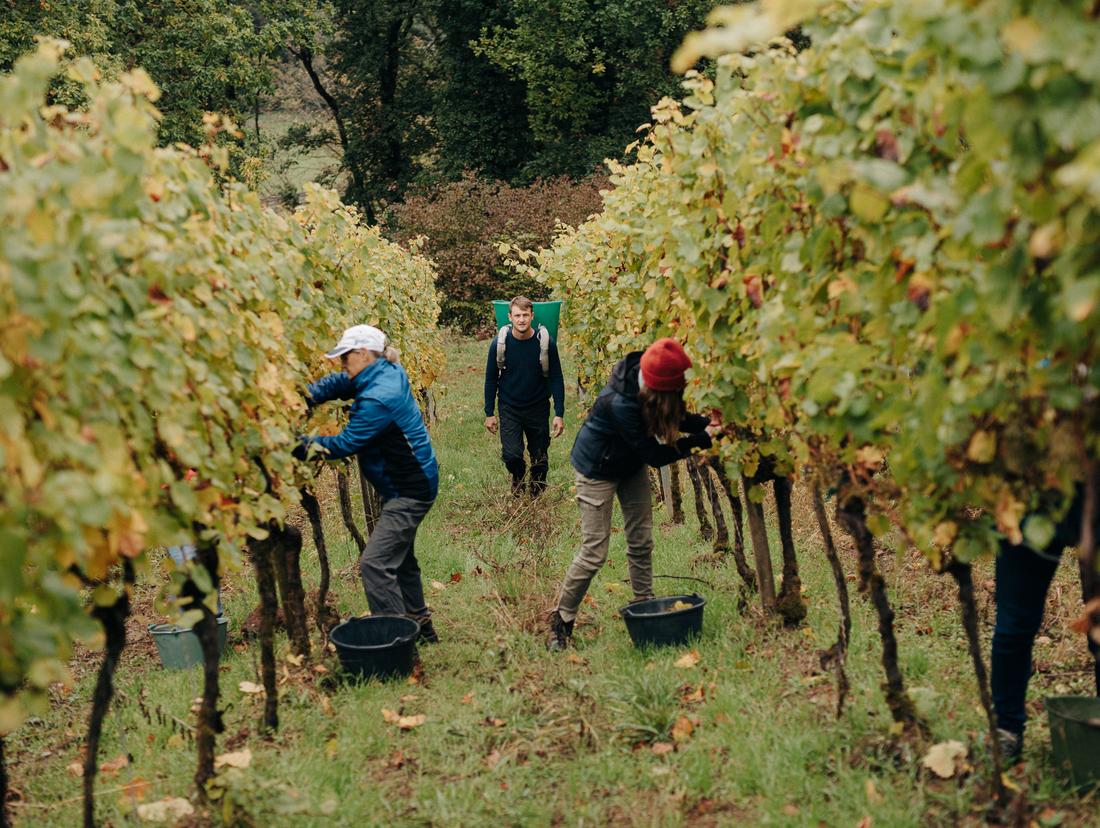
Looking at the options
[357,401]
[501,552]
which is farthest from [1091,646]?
[501,552]

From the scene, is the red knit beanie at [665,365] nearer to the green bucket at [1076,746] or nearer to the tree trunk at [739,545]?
the tree trunk at [739,545]

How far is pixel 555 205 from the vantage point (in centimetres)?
2328

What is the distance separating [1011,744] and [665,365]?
226 cm

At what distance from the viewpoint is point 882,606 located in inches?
154

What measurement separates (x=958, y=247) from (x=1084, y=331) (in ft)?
1.67

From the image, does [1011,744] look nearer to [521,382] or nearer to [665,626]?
[665,626]

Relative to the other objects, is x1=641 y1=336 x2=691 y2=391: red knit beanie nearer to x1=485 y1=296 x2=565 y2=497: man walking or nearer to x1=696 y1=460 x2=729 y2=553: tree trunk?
x1=696 y1=460 x2=729 y2=553: tree trunk

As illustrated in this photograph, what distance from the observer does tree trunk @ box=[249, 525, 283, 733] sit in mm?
4578

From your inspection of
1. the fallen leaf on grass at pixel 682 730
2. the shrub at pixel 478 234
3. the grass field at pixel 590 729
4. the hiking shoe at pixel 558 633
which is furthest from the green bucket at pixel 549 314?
the fallen leaf on grass at pixel 682 730

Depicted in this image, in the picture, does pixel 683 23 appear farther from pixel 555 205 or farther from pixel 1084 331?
pixel 1084 331

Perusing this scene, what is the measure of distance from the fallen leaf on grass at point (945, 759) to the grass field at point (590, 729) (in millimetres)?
57

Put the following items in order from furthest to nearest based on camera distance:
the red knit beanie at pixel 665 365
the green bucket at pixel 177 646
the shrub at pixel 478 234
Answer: the shrub at pixel 478 234 → the green bucket at pixel 177 646 → the red knit beanie at pixel 665 365

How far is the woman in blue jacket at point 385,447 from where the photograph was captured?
560 centimetres

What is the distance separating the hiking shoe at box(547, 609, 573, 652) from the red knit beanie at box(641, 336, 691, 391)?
1681 millimetres
